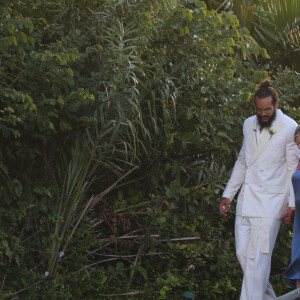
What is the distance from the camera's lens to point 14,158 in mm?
6645

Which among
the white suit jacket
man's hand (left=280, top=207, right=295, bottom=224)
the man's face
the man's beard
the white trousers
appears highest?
the man's face

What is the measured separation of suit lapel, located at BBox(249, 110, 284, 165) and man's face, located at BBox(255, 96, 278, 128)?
0.05 meters

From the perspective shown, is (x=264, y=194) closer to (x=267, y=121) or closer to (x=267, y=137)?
(x=267, y=137)

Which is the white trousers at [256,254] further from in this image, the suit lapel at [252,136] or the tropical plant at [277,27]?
the tropical plant at [277,27]

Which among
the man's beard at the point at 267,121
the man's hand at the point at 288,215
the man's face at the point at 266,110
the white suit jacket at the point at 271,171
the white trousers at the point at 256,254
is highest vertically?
the man's face at the point at 266,110

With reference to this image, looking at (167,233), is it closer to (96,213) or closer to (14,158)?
(96,213)

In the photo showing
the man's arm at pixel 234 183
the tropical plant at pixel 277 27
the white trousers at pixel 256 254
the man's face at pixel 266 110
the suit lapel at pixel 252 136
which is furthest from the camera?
the tropical plant at pixel 277 27

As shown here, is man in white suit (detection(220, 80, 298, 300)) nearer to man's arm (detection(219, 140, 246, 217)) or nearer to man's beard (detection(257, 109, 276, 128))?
man's beard (detection(257, 109, 276, 128))

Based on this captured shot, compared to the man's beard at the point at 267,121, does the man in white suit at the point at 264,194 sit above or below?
below

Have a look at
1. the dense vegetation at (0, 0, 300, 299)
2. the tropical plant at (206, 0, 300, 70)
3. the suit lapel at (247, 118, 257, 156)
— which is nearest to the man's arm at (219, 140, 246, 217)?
the suit lapel at (247, 118, 257, 156)

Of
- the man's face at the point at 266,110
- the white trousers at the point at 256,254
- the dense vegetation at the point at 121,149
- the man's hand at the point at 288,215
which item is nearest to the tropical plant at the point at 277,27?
the dense vegetation at the point at 121,149

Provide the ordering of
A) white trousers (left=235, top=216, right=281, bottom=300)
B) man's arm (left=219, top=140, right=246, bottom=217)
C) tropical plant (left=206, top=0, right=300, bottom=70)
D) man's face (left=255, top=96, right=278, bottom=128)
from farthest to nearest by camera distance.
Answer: tropical plant (left=206, top=0, right=300, bottom=70) < man's arm (left=219, top=140, right=246, bottom=217) < man's face (left=255, top=96, right=278, bottom=128) < white trousers (left=235, top=216, right=281, bottom=300)

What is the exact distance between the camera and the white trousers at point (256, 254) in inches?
240

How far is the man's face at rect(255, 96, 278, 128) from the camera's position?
20.5 feet
